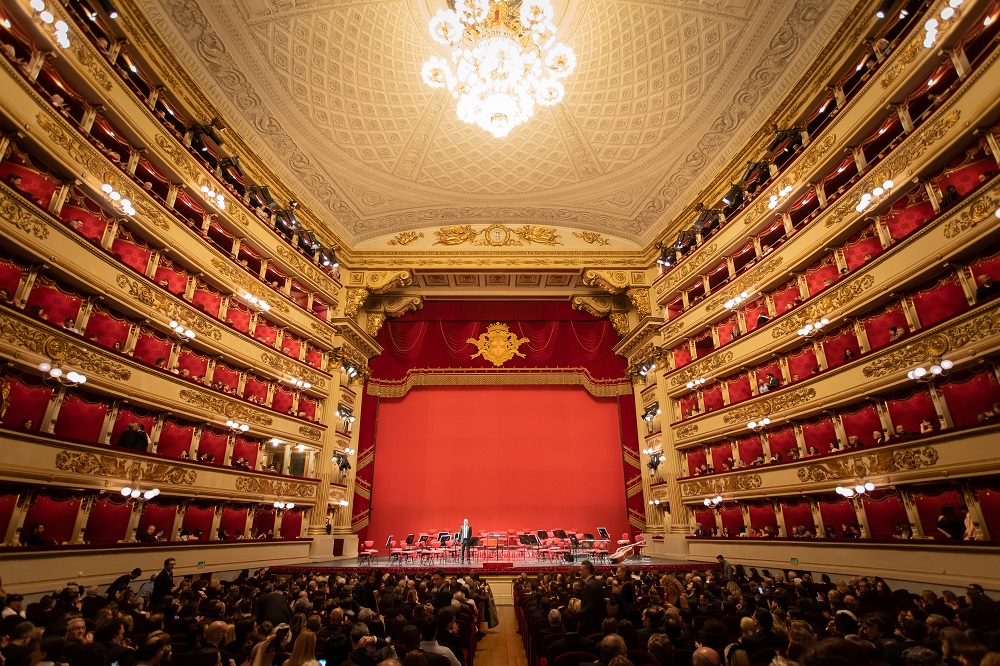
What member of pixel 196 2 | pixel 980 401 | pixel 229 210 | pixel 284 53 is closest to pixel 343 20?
pixel 284 53

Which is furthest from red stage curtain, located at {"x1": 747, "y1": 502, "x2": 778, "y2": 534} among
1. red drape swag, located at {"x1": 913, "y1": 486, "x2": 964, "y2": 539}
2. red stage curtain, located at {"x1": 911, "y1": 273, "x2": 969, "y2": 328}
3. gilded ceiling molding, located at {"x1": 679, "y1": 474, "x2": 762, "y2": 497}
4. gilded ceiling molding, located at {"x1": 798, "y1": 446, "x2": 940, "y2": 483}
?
red stage curtain, located at {"x1": 911, "y1": 273, "x2": 969, "y2": 328}

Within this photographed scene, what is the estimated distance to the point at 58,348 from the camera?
29.4 feet

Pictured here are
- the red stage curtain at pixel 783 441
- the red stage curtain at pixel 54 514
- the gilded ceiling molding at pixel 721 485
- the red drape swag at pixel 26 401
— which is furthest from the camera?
the gilded ceiling molding at pixel 721 485

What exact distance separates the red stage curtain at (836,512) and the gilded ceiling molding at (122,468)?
14566 millimetres

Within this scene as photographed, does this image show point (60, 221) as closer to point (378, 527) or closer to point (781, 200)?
point (378, 527)

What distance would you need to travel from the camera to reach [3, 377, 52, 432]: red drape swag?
843 centimetres

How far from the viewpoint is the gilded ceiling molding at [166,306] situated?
10.9m

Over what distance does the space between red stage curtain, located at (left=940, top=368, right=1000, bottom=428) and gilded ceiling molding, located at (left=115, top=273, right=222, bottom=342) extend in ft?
52.1

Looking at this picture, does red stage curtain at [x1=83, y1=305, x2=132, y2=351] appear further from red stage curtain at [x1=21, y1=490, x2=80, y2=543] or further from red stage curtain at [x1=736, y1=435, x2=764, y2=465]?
red stage curtain at [x1=736, y1=435, x2=764, y2=465]

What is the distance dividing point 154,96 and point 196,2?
2336 mm

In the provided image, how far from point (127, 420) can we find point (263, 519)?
5202 millimetres

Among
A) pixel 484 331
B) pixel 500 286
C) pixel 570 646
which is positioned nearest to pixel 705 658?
pixel 570 646

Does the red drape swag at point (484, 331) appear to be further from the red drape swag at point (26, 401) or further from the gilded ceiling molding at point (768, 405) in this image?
the red drape swag at point (26, 401)

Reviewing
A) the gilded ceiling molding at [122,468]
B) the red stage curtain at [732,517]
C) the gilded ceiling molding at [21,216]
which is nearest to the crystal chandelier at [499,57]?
the gilded ceiling molding at [21,216]
